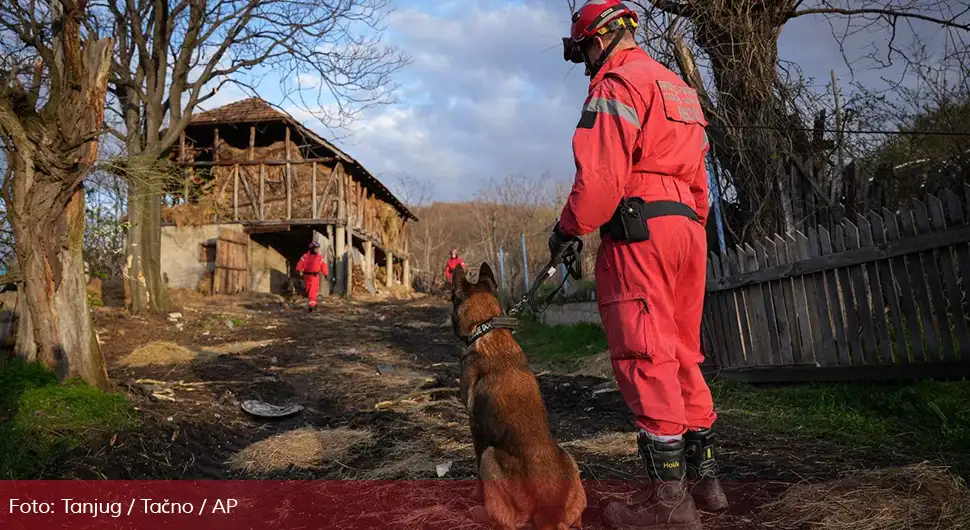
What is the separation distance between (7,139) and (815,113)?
27.2 ft

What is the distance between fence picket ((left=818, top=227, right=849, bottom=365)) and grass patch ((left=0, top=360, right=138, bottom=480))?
20.2 ft

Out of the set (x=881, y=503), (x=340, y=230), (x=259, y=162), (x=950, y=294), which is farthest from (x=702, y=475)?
(x=259, y=162)

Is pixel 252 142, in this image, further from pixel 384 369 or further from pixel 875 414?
pixel 875 414

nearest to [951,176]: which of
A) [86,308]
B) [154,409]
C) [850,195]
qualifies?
[850,195]

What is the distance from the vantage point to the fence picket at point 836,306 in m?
5.06

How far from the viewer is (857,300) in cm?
493

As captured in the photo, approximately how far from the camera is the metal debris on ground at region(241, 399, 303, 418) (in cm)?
608

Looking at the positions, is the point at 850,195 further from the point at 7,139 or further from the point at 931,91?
the point at 7,139

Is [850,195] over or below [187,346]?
over

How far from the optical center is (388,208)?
32.3m

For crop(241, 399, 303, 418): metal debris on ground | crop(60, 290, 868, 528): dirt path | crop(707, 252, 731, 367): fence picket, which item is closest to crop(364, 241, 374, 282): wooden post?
crop(60, 290, 868, 528): dirt path

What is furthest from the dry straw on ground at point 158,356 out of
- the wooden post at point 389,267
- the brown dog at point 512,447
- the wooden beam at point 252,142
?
the wooden post at point 389,267

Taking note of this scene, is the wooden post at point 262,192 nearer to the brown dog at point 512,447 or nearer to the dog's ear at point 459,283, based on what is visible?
the dog's ear at point 459,283

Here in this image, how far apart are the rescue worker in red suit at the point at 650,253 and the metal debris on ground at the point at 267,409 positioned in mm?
4299
